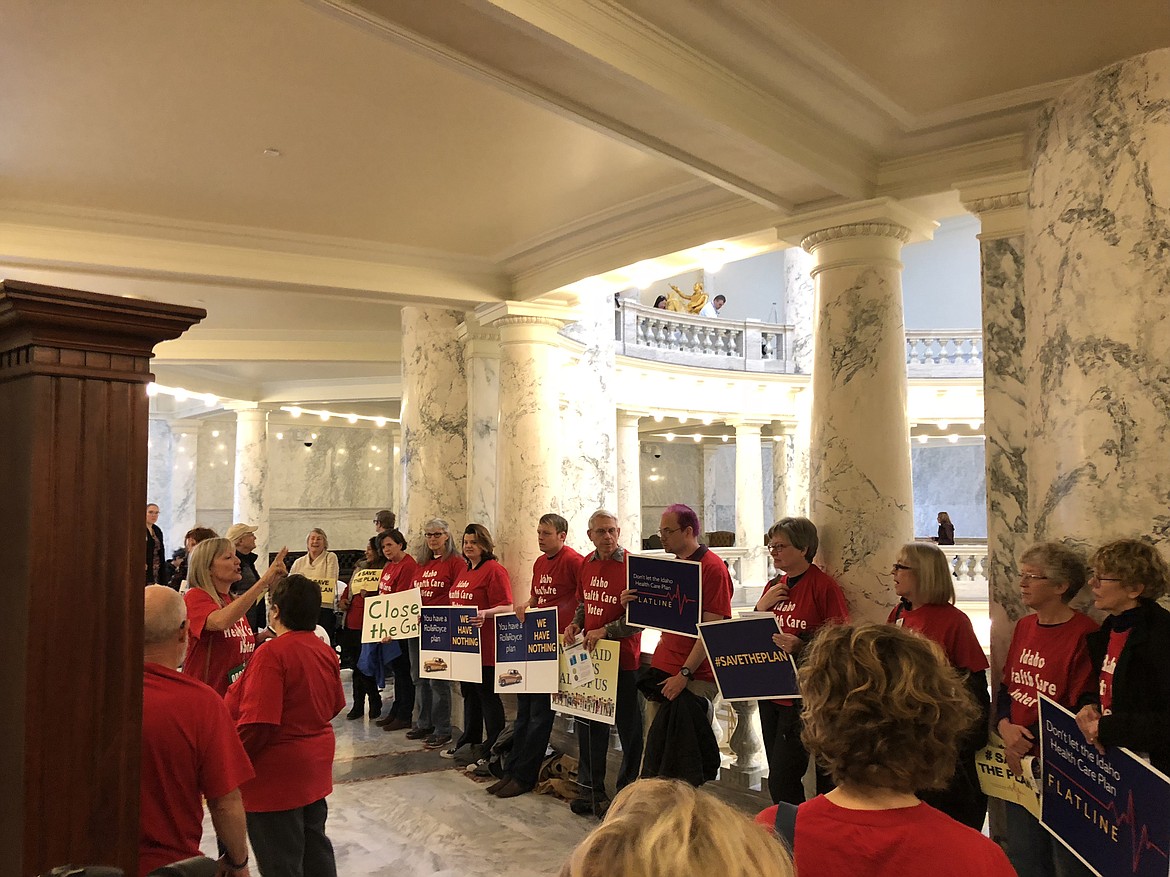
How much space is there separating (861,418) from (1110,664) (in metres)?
2.75

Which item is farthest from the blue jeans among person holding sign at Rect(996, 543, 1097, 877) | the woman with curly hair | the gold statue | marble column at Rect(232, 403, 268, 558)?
the gold statue

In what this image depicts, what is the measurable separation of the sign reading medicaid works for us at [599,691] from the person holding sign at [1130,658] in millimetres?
3149

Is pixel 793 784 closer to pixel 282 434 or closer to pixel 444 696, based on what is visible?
pixel 444 696

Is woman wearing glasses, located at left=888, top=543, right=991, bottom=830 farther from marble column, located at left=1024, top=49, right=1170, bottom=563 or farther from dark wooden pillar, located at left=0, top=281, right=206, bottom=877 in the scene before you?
A: dark wooden pillar, located at left=0, top=281, right=206, bottom=877

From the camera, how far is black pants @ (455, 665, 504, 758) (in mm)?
7629

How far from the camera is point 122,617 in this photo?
2.44 m

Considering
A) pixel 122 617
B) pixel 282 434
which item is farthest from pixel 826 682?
pixel 282 434

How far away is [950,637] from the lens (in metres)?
4.36

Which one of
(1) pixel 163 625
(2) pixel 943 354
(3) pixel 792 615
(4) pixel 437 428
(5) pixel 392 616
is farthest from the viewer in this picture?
(2) pixel 943 354

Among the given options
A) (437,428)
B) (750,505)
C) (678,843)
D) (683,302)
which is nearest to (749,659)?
(678,843)

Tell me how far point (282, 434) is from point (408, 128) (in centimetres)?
1800

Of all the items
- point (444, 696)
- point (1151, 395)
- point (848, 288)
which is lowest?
point (444, 696)

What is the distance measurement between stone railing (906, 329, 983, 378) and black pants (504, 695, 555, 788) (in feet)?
A: 47.2

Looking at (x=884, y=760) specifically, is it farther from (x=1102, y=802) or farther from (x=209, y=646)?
(x=209, y=646)
